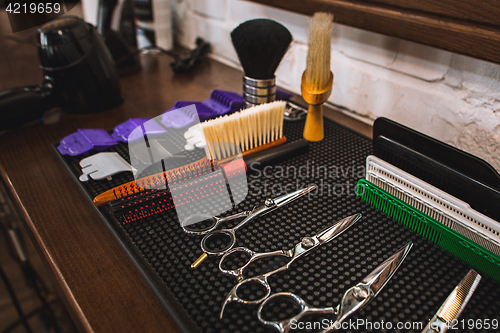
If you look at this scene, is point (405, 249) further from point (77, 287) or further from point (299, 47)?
point (299, 47)

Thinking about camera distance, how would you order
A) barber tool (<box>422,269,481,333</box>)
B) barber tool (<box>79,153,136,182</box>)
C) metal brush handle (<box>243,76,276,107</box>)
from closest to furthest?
barber tool (<box>422,269,481,333</box>) → barber tool (<box>79,153,136,182</box>) → metal brush handle (<box>243,76,276,107</box>)

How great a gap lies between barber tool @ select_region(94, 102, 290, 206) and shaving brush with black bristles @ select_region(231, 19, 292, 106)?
77mm

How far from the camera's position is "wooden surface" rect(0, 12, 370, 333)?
1.28ft

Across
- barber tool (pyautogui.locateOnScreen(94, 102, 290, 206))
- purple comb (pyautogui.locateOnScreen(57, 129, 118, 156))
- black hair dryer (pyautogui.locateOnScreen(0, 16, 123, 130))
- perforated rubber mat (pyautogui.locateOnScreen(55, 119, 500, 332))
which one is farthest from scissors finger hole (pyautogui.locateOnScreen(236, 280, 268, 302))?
black hair dryer (pyautogui.locateOnScreen(0, 16, 123, 130))

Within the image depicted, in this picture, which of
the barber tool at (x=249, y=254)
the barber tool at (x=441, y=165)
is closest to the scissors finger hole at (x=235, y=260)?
the barber tool at (x=249, y=254)

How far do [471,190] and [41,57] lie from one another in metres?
0.83

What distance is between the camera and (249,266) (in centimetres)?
43

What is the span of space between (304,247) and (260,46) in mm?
371

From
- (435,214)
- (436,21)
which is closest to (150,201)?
(435,214)

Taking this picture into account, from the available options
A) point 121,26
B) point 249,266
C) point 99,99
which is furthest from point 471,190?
point 121,26

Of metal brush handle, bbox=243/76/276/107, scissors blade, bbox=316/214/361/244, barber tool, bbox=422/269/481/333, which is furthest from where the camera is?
metal brush handle, bbox=243/76/276/107

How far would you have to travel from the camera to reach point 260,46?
2.07ft

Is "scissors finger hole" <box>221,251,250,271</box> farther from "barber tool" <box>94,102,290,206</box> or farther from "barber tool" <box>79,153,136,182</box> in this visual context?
"barber tool" <box>79,153,136,182</box>

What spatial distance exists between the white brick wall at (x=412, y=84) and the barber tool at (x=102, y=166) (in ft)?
1.72
